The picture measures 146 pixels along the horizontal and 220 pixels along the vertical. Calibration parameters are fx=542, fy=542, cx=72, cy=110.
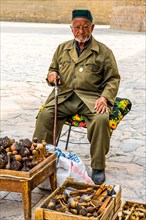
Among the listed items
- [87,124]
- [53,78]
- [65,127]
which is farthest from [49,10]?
[87,124]

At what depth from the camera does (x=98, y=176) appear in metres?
4.70

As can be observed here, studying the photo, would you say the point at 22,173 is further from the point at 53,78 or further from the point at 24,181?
the point at 53,78

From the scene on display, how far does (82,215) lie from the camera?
11.1 ft

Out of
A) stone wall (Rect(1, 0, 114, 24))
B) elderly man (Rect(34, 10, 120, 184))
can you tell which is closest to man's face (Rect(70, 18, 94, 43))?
elderly man (Rect(34, 10, 120, 184))

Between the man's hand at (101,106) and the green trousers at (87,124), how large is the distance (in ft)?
0.13

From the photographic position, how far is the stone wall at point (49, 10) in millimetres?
41562

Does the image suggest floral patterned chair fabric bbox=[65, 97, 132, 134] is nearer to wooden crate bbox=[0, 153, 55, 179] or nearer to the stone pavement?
the stone pavement

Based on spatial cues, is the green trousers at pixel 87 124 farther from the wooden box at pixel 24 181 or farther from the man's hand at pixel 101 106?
the wooden box at pixel 24 181

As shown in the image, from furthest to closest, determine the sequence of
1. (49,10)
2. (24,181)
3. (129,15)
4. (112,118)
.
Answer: (49,10) < (129,15) < (112,118) < (24,181)

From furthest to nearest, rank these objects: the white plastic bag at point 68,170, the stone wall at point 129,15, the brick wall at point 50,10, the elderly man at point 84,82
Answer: the brick wall at point 50,10 < the stone wall at point 129,15 < the elderly man at point 84,82 < the white plastic bag at point 68,170

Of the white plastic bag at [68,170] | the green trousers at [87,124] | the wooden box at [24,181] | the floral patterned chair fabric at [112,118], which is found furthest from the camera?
the floral patterned chair fabric at [112,118]

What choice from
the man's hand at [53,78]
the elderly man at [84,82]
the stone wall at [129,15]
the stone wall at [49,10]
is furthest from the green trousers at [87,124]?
the stone wall at [49,10]

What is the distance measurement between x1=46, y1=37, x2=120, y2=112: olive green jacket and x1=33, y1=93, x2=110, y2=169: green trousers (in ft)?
0.27

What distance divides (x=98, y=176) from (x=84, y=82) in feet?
2.76
